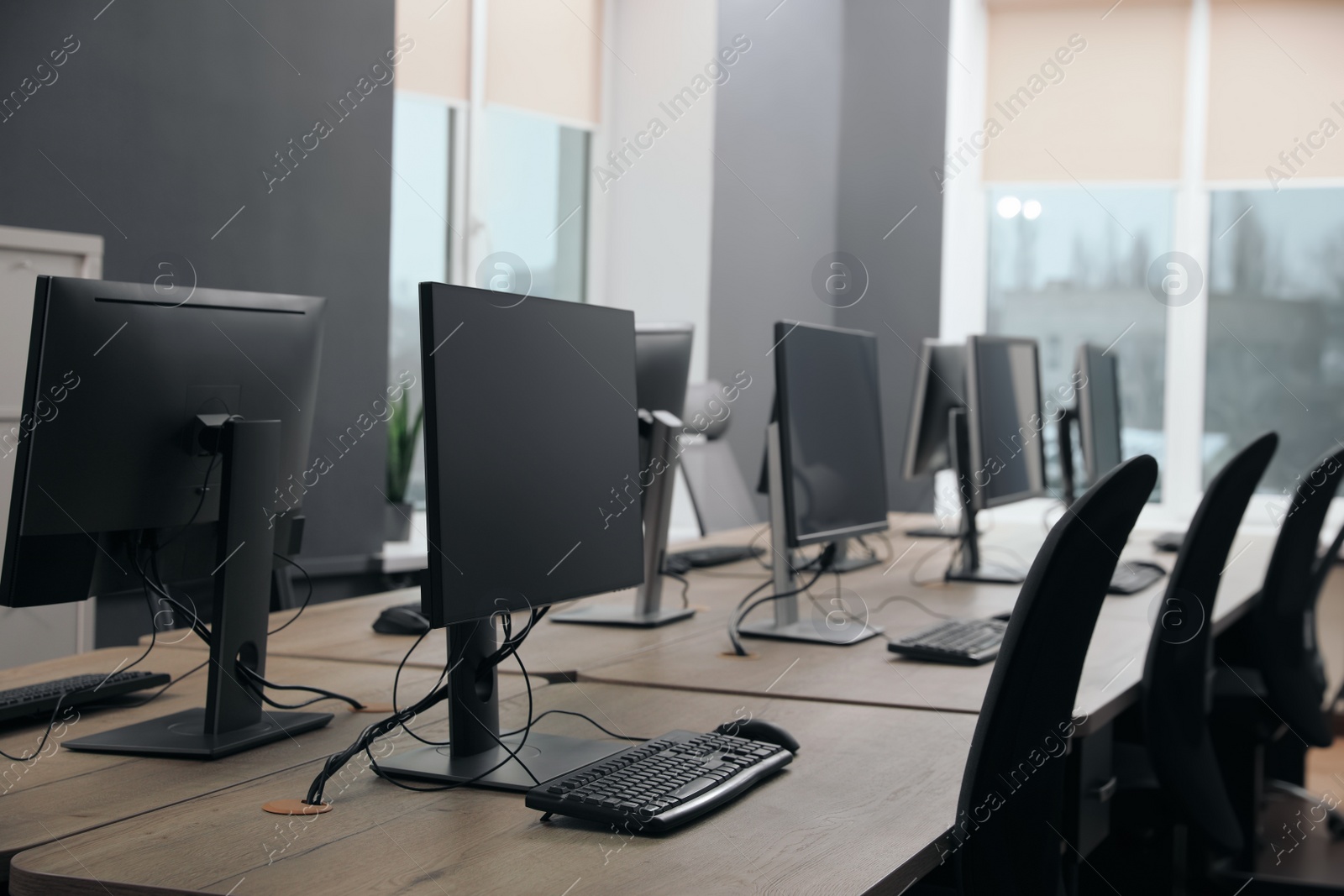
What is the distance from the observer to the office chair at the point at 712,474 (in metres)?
3.52

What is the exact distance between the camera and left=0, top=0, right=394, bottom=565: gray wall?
2971 millimetres

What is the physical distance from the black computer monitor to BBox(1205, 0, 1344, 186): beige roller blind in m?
4.00

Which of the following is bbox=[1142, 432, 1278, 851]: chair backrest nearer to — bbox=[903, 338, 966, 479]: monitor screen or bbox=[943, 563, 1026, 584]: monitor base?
bbox=[943, 563, 1026, 584]: monitor base

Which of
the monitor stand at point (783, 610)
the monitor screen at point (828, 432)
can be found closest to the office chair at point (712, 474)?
the monitor screen at point (828, 432)

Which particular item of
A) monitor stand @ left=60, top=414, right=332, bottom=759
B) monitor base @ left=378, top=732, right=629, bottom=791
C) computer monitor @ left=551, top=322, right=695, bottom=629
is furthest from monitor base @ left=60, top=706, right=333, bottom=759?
computer monitor @ left=551, top=322, right=695, bottom=629

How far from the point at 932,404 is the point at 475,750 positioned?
8.08 ft

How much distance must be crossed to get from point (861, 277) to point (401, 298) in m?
2.36

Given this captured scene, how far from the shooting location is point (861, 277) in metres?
5.72

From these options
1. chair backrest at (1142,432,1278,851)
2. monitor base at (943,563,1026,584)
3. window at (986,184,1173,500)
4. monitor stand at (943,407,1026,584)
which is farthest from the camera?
window at (986,184,1173,500)

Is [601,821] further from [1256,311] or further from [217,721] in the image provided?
[1256,311]

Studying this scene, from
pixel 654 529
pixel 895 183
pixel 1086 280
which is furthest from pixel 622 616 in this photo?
pixel 1086 280

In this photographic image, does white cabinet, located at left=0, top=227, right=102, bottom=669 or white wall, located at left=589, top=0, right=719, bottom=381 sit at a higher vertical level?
white wall, located at left=589, top=0, right=719, bottom=381

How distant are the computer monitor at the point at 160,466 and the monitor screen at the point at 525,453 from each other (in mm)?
400

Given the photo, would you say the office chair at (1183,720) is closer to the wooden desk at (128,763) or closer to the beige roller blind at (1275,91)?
the wooden desk at (128,763)
